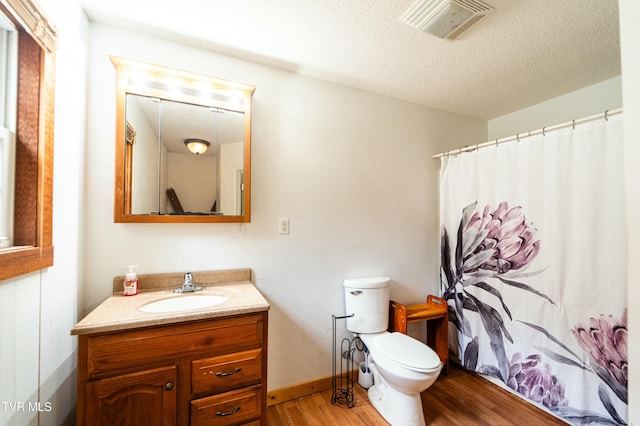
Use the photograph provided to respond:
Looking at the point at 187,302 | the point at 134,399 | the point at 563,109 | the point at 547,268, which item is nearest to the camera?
the point at 134,399

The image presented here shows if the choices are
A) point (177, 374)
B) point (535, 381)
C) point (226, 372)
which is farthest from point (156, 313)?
point (535, 381)

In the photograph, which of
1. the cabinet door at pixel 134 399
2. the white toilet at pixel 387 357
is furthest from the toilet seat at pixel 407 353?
the cabinet door at pixel 134 399

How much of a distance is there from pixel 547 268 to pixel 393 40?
1742 mm

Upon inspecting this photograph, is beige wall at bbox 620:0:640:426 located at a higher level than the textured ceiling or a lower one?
lower

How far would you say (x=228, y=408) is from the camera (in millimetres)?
1166

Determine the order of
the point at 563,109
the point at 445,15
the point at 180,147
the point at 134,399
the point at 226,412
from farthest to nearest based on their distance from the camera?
the point at 563,109
the point at 180,147
the point at 445,15
the point at 226,412
the point at 134,399

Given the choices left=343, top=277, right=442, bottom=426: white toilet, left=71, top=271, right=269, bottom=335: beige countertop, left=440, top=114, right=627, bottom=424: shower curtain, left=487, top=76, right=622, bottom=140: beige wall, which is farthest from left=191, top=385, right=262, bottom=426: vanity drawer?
left=487, top=76, right=622, bottom=140: beige wall

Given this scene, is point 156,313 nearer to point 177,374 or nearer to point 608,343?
point 177,374

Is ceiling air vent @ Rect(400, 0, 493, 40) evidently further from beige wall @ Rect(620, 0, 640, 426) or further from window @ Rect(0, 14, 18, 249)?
window @ Rect(0, 14, 18, 249)

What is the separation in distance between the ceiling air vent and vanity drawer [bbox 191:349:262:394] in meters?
1.82

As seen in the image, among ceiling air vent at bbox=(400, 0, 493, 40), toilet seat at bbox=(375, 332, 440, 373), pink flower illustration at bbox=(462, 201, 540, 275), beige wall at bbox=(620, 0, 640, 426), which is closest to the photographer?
beige wall at bbox=(620, 0, 640, 426)

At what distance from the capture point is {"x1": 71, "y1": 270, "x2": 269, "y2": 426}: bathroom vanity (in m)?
1.00

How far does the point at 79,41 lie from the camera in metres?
1.28

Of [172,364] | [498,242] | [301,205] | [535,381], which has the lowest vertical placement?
[535,381]
